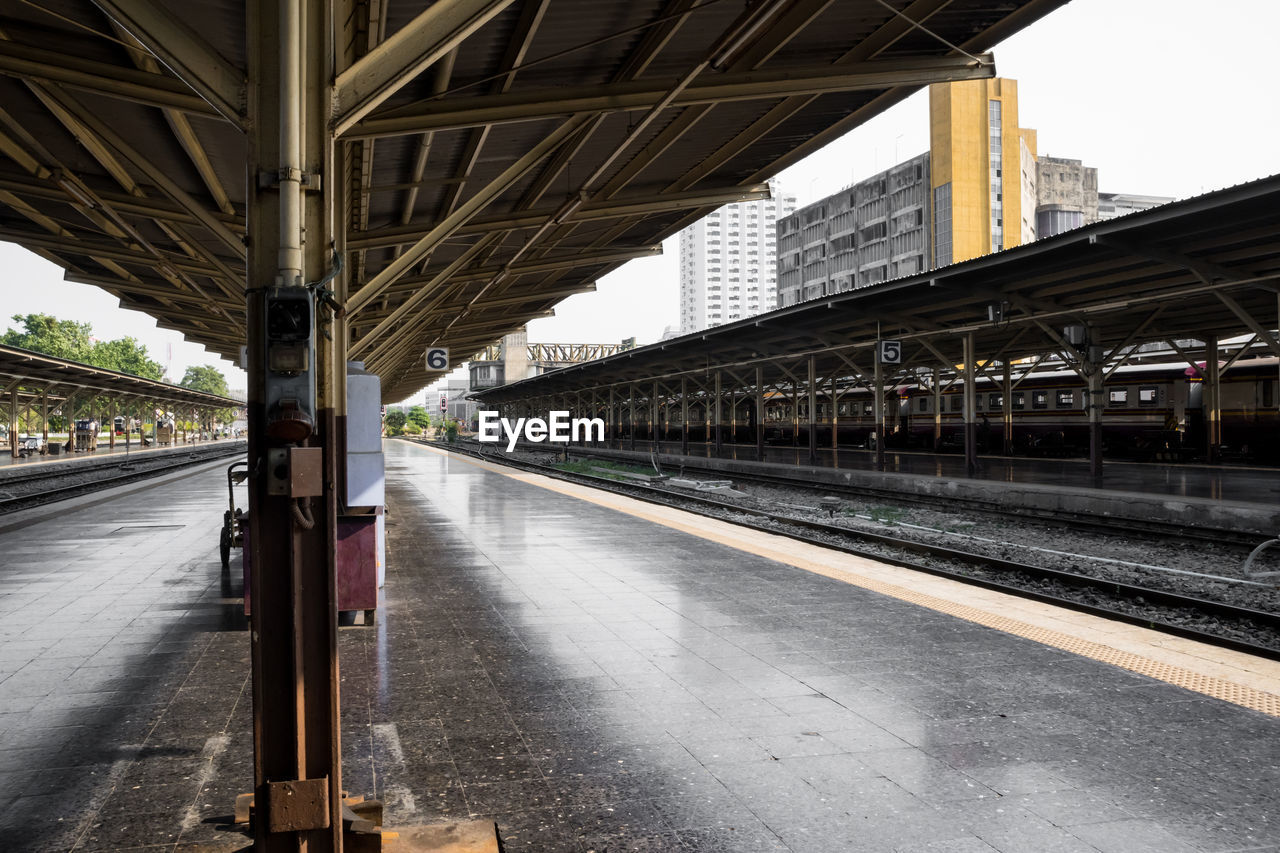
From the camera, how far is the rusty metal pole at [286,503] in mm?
2912

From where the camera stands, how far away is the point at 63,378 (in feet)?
122

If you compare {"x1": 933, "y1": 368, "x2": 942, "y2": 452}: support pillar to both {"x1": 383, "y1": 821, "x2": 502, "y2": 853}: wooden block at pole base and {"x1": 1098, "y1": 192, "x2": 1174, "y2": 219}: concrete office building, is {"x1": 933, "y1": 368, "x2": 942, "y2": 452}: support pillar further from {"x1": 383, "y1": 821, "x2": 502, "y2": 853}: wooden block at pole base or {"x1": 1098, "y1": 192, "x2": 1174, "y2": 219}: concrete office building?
{"x1": 1098, "y1": 192, "x2": 1174, "y2": 219}: concrete office building

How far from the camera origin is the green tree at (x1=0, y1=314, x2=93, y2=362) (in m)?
90.0

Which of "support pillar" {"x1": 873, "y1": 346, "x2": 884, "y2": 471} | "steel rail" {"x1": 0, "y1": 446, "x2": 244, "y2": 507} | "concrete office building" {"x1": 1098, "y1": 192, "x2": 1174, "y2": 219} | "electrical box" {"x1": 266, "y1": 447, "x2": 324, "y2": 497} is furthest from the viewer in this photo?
"concrete office building" {"x1": 1098, "y1": 192, "x2": 1174, "y2": 219}

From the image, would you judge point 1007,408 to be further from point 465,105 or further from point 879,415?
point 465,105

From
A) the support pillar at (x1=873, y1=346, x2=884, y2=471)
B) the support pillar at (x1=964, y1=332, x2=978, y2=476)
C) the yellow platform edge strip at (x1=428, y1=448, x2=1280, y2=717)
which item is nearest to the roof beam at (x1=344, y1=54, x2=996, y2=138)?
the yellow platform edge strip at (x1=428, y1=448, x2=1280, y2=717)

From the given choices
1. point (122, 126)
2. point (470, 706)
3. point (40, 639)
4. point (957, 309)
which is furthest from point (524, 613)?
point (957, 309)

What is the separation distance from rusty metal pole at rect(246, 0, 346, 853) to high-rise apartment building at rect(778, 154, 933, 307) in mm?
83601

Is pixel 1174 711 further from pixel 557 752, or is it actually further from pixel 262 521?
pixel 262 521

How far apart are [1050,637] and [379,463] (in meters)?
5.69

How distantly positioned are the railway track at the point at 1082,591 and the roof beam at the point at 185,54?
23.2 ft

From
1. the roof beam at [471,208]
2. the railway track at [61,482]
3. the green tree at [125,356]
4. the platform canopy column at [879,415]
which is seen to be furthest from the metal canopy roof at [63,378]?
the green tree at [125,356]

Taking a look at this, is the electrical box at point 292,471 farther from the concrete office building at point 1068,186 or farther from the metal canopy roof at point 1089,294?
the concrete office building at point 1068,186

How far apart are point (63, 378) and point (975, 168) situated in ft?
237
